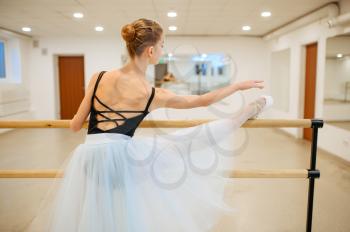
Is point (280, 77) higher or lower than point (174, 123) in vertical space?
higher

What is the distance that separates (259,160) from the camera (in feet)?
16.6

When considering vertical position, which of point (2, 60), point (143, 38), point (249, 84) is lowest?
point (249, 84)

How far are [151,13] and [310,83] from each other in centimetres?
364

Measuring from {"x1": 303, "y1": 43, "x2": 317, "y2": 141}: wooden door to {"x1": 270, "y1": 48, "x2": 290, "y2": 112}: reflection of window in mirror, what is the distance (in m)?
0.99

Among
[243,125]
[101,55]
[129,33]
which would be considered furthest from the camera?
[101,55]

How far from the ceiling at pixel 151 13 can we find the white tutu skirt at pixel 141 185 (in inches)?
159

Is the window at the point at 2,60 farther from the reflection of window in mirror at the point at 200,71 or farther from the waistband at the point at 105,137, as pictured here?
the waistband at the point at 105,137

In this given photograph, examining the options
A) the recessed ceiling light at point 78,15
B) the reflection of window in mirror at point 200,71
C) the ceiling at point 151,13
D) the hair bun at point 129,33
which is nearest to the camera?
the hair bun at point 129,33

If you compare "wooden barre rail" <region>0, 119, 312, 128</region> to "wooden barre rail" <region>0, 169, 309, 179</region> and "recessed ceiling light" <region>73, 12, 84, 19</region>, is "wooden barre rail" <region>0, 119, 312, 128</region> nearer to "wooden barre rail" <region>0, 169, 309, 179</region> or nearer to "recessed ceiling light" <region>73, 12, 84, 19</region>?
"wooden barre rail" <region>0, 169, 309, 179</region>

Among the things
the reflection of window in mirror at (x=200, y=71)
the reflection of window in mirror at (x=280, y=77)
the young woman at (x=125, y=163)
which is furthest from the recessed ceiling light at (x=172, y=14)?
the young woman at (x=125, y=163)

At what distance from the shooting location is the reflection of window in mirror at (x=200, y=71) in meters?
9.74

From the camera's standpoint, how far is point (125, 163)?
1416mm

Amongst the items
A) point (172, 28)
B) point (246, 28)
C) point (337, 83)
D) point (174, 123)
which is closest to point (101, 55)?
point (172, 28)

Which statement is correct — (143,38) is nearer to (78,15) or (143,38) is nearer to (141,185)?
(141,185)
